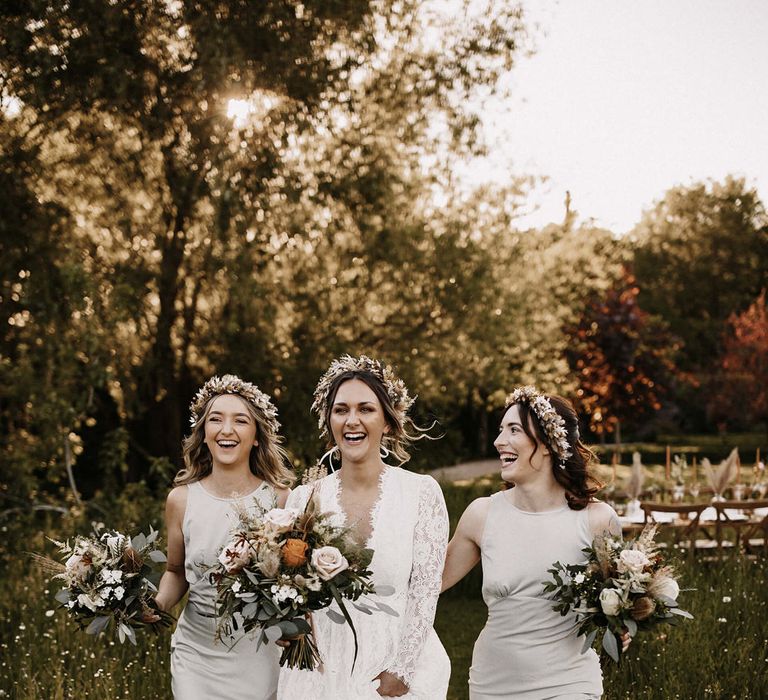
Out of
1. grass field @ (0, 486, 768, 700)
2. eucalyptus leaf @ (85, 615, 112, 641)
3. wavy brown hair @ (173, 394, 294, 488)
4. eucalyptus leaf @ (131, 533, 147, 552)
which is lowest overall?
grass field @ (0, 486, 768, 700)

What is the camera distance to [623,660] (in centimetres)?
612

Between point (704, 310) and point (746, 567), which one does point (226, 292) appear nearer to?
point (746, 567)

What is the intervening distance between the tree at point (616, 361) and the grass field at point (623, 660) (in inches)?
598

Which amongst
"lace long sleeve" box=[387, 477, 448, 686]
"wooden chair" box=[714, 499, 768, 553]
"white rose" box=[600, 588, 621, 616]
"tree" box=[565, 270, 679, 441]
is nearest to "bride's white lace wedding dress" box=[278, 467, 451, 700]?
"lace long sleeve" box=[387, 477, 448, 686]

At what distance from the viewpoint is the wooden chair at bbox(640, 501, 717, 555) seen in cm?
909

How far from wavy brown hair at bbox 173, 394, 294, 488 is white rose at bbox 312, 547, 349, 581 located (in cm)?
122

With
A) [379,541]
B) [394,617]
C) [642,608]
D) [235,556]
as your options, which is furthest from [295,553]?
[642,608]

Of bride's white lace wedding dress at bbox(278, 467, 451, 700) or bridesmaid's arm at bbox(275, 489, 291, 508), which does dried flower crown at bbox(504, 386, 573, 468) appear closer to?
bride's white lace wedding dress at bbox(278, 467, 451, 700)

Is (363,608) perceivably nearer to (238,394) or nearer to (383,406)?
(383,406)

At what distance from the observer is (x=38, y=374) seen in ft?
33.7

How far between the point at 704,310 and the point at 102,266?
35.5 metres

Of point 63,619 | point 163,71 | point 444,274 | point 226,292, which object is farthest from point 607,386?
point 63,619

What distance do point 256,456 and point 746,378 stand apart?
26996 mm

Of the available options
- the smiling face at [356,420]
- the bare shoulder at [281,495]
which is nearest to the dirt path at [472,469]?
the bare shoulder at [281,495]
